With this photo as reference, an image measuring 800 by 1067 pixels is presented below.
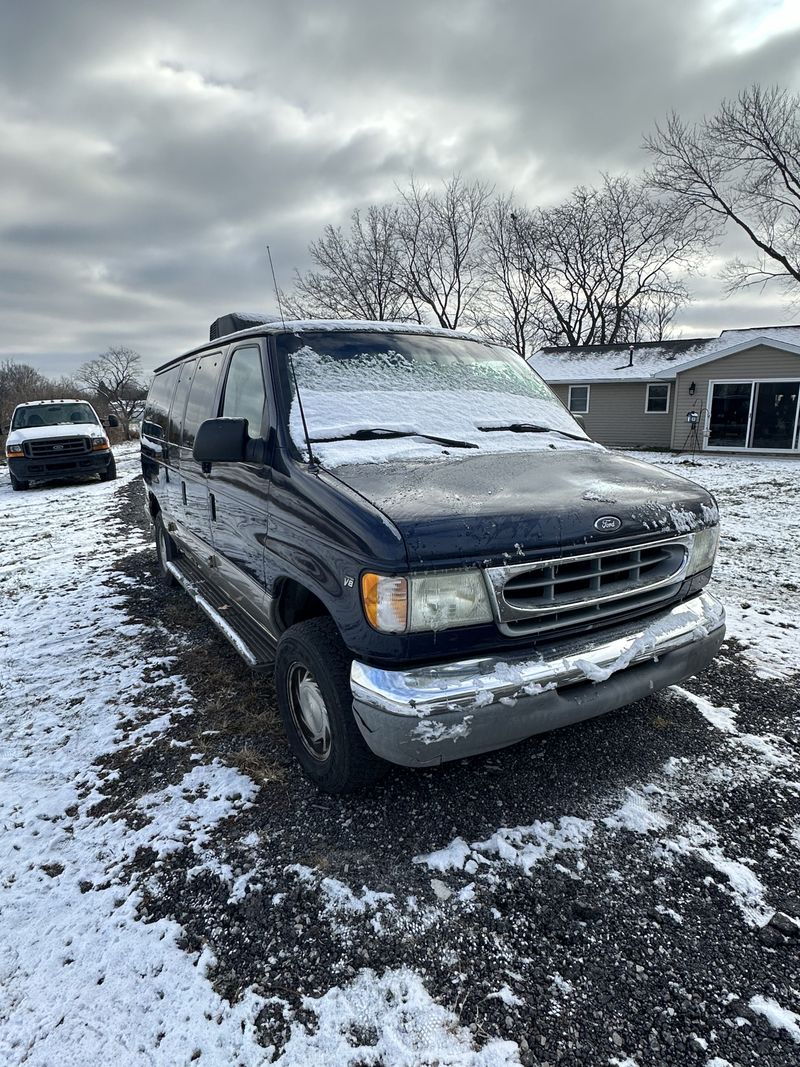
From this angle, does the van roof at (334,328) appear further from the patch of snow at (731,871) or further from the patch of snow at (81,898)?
the patch of snow at (731,871)

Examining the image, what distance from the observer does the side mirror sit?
2.87 metres

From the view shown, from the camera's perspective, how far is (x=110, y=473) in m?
14.6

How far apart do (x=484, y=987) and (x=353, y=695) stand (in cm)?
98

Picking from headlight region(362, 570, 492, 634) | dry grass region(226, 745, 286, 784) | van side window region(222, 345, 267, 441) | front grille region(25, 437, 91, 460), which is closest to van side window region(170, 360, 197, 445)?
van side window region(222, 345, 267, 441)

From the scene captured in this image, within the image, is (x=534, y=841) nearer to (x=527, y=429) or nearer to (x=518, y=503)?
(x=518, y=503)

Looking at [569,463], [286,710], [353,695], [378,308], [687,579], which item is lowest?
[286,710]

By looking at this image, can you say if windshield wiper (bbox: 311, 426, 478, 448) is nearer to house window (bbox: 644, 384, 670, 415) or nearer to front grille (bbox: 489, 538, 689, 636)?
front grille (bbox: 489, 538, 689, 636)

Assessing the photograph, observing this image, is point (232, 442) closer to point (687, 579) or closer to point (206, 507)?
point (206, 507)

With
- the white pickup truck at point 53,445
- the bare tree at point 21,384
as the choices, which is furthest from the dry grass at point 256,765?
the bare tree at point 21,384

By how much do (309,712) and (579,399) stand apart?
2548 cm

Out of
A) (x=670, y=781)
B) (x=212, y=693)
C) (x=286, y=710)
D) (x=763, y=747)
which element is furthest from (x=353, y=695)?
(x=763, y=747)

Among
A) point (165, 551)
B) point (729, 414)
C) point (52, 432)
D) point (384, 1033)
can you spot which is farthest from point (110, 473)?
point (729, 414)

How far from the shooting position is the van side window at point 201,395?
12.8 feet

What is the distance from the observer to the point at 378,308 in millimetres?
35781
